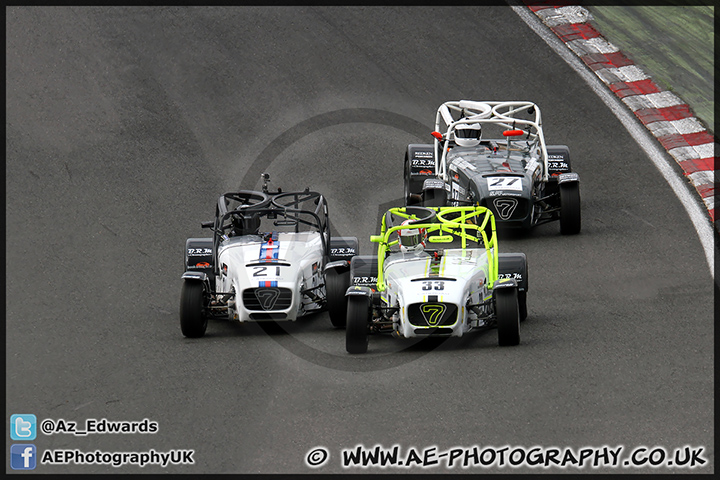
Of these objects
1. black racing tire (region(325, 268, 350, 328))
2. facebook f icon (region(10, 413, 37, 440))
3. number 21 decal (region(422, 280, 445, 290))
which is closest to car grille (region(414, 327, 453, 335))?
number 21 decal (region(422, 280, 445, 290))

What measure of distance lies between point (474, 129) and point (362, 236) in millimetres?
2621

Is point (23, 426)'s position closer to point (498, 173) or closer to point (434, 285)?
point (434, 285)

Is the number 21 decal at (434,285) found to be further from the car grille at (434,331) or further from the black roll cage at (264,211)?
the black roll cage at (264,211)

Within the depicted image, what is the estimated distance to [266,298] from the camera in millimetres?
15727

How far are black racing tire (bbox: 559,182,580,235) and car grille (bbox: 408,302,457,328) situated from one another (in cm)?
521

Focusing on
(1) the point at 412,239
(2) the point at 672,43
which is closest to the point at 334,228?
(1) the point at 412,239

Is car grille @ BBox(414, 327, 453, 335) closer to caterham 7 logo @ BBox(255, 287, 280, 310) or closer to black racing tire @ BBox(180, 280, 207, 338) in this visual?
caterham 7 logo @ BBox(255, 287, 280, 310)

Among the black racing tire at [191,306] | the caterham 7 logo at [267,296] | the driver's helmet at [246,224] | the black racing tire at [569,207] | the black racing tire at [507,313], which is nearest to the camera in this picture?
the black racing tire at [507,313]

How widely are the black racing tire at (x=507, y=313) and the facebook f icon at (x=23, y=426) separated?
525 centimetres

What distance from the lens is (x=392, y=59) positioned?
25.8 meters

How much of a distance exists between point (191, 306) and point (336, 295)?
178cm

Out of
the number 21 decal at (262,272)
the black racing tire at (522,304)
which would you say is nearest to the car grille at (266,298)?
the number 21 decal at (262,272)

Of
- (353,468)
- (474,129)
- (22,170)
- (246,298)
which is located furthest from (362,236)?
(353,468)

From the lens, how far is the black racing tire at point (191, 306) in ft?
50.9
